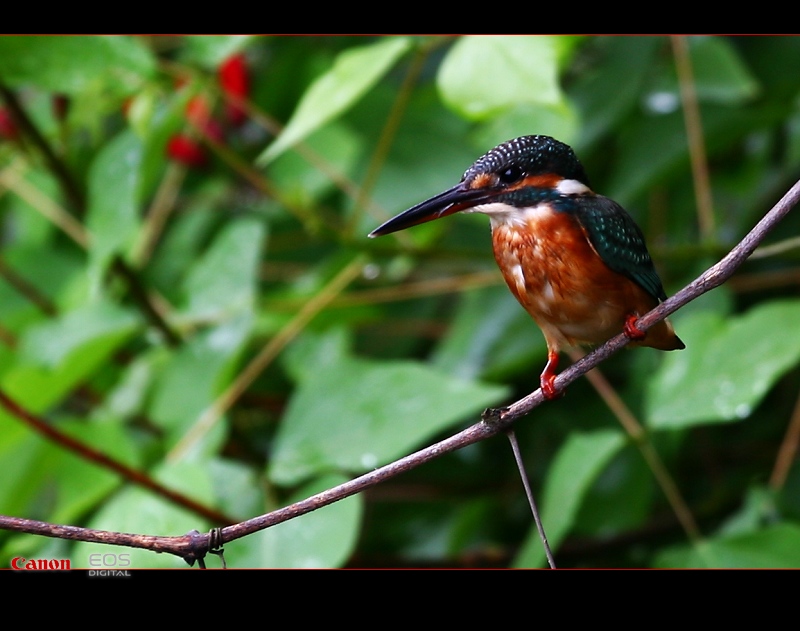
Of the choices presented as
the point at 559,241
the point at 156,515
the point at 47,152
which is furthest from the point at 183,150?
the point at 559,241

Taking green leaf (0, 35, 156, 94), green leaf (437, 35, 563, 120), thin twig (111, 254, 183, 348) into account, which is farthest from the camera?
thin twig (111, 254, 183, 348)

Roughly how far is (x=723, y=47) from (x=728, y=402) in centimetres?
50

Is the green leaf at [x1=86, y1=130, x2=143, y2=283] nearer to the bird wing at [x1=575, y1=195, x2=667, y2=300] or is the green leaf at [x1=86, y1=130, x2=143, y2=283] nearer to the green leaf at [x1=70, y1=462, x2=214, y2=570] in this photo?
the green leaf at [x1=70, y1=462, x2=214, y2=570]

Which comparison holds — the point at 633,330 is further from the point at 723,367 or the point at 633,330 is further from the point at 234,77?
the point at 234,77

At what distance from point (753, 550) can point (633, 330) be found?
47 centimetres

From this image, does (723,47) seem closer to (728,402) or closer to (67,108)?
(728,402)

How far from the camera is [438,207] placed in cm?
53

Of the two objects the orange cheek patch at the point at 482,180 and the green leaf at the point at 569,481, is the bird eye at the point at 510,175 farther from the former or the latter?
the green leaf at the point at 569,481

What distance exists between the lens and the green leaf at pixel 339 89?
2.70 ft

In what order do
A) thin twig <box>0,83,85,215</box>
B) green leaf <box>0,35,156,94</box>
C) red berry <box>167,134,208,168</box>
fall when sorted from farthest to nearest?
red berry <box>167,134,208,168</box>
thin twig <box>0,83,85,215</box>
green leaf <box>0,35,156,94</box>

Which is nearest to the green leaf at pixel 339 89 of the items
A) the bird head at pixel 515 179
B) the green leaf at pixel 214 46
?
the green leaf at pixel 214 46

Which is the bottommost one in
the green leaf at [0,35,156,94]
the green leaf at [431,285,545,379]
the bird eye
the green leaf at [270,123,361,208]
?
the bird eye

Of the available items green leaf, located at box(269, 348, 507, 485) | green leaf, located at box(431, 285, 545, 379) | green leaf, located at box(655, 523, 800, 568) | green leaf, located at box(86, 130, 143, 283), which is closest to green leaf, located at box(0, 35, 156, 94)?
green leaf, located at box(86, 130, 143, 283)

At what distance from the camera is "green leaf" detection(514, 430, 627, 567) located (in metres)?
0.88
